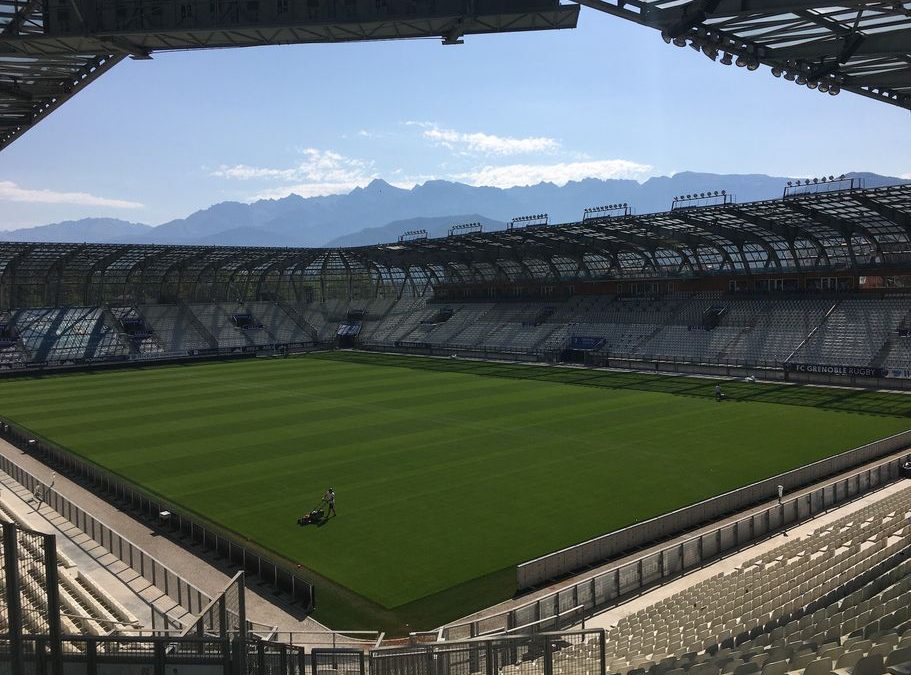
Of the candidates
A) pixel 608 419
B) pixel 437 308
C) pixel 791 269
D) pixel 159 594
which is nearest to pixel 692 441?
pixel 608 419

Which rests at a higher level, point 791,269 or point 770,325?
point 791,269

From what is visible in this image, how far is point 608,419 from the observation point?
133 feet

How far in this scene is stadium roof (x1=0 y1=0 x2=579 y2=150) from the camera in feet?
31.4

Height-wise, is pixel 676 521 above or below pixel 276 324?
above

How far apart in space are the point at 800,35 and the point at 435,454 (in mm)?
24368

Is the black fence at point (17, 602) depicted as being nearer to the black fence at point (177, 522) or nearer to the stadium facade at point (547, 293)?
the black fence at point (177, 522)

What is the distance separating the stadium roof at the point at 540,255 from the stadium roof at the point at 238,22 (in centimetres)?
4302

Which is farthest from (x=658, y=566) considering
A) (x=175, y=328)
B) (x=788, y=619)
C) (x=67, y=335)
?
(x=175, y=328)

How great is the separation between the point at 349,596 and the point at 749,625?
10470mm

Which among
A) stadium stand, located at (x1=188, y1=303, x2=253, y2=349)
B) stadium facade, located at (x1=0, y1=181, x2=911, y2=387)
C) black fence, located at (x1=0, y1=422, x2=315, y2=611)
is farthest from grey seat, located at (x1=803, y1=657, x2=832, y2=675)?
stadium stand, located at (x1=188, y1=303, x2=253, y2=349)

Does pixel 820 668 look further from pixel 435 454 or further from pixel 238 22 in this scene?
pixel 435 454

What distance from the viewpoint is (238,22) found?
10055 millimetres

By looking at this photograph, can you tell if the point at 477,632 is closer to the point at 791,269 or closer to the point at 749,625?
the point at 749,625

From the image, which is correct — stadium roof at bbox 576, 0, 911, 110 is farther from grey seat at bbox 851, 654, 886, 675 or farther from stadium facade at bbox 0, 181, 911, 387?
stadium facade at bbox 0, 181, 911, 387
